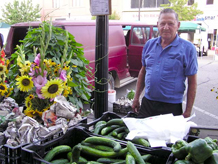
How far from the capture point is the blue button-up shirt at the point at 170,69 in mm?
2666

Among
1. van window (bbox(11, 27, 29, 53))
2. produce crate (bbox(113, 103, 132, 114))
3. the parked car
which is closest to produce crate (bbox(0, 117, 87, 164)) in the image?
produce crate (bbox(113, 103, 132, 114))

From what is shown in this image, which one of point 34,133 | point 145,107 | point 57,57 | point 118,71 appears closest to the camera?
point 34,133

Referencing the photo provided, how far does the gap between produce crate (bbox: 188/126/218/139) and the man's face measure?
1.10 m

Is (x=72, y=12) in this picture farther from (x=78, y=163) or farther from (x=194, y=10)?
(x=78, y=163)

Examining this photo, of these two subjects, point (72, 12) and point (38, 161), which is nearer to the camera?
point (38, 161)

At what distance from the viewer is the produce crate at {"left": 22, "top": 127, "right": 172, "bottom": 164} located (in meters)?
1.58

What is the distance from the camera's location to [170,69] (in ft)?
8.90

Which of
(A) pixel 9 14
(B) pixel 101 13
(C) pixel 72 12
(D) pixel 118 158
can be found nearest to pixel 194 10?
(C) pixel 72 12

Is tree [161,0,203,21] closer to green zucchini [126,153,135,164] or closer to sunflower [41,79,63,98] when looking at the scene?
sunflower [41,79,63,98]

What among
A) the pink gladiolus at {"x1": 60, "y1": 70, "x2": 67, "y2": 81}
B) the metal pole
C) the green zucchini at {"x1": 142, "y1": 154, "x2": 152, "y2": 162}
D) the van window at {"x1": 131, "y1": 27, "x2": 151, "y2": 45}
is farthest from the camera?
the van window at {"x1": 131, "y1": 27, "x2": 151, "y2": 45}

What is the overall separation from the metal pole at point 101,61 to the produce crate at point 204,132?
1472 millimetres

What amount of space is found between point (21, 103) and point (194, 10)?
1038 inches

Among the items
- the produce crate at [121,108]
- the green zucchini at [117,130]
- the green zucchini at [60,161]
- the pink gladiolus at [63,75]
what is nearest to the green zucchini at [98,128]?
the green zucchini at [117,130]

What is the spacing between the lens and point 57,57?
254 centimetres
